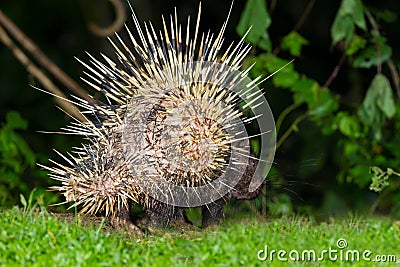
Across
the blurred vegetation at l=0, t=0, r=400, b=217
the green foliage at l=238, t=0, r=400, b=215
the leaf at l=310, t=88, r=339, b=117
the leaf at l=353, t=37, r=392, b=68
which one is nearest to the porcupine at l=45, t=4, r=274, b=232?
the blurred vegetation at l=0, t=0, r=400, b=217

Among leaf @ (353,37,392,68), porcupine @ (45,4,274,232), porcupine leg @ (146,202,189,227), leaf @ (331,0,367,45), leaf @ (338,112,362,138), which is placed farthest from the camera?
leaf @ (338,112,362,138)

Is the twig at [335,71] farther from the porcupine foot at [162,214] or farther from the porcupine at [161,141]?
the porcupine foot at [162,214]

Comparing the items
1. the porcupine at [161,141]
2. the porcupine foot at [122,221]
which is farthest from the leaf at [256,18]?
the porcupine foot at [122,221]

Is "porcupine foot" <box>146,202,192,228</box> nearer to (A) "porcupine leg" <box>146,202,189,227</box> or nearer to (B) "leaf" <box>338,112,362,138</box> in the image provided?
(A) "porcupine leg" <box>146,202,189,227</box>

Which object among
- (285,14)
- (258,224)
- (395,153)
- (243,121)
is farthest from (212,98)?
(285,14)

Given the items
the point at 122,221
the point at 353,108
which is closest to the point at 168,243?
the point at 122,221

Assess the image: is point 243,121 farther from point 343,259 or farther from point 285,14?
point 285,14

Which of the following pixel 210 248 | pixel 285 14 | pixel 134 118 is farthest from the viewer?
pixel 285 14
